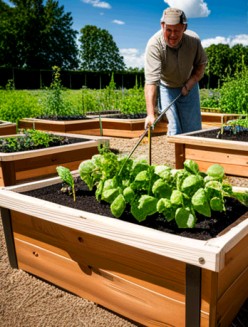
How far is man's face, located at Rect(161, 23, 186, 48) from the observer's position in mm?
3777

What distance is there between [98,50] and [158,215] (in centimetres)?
7090

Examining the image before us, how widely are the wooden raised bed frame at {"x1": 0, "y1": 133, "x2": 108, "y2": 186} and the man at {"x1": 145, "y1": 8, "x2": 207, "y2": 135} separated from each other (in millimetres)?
848

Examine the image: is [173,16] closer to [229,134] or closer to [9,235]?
[229,134]

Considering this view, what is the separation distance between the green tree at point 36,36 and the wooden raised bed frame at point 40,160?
4349 cm

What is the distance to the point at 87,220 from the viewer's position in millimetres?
1885

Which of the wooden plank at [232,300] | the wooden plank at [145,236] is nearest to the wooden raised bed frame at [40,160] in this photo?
the wooden plank at [145,236]

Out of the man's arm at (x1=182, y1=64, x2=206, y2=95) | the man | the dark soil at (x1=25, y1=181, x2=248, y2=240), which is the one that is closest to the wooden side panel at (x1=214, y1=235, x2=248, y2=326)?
the dark soil at (x1=25, y1=181, x2=248, y2=240)

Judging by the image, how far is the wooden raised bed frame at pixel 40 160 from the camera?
371cm

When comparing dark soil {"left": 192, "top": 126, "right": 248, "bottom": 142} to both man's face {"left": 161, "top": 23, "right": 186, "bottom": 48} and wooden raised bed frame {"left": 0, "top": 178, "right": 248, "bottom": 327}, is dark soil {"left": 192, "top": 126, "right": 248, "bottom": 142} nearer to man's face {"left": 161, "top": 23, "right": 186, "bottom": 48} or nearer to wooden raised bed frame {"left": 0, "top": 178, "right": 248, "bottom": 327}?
man's face {"left": 161, "top": 23, "right": 186, "bottom": 48}

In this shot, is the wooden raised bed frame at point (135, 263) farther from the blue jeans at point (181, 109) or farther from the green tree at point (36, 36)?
the green tree at point (36, 36)

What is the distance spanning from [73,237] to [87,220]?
8.4 inches

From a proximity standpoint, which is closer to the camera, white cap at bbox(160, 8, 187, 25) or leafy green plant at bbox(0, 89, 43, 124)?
white cap at bbox(160, 8, 187, 25)

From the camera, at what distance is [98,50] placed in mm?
69812

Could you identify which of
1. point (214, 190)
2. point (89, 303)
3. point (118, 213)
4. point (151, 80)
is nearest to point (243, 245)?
Result: point (214, 190)
